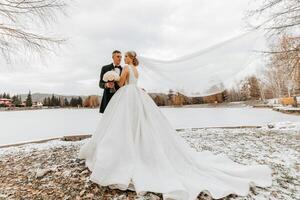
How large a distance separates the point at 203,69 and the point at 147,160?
184 centimetres

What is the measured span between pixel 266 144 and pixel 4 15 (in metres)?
7.52

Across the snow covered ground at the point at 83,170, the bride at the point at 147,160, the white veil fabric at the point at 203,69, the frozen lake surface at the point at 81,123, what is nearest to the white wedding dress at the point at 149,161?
the bride at the point at 147,160

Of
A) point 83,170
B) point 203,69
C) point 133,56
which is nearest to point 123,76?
point 133,56

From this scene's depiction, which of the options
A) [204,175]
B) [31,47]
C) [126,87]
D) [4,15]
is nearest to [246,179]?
[204,175]

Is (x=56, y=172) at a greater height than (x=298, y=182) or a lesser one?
greater

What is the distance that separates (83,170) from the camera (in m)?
3.96

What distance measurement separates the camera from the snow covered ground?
10.6 ft

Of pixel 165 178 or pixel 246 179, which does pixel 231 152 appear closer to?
pixel 246 179

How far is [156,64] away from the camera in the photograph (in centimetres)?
436

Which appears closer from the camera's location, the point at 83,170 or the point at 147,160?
the point at 147,160

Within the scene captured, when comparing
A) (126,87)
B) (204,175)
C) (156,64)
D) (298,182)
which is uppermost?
(156,64)

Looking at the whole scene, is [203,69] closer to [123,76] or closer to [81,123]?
[123,76]

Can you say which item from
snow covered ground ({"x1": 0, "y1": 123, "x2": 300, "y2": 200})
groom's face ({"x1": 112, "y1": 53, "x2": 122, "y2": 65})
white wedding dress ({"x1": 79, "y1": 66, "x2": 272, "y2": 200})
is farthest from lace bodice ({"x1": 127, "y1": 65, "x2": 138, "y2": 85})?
snow covered ground ({"x1": 0, "y1": 123, "x2": 300, "y2": 200})

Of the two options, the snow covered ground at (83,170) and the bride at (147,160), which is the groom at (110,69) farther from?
the snow covered ground at (83,170)
